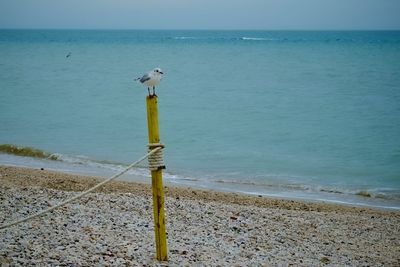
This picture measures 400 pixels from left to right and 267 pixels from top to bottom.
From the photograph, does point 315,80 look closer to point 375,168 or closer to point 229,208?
point 375,168

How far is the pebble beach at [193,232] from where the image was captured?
6.44m

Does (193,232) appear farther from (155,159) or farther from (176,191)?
(176,191)

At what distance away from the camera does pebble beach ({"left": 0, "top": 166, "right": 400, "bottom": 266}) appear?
6438 mm

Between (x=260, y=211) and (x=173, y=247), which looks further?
(x=260, y=211)

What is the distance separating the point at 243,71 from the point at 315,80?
9.07m

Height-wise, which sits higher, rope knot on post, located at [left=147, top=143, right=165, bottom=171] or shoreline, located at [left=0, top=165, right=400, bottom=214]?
rope knot on post, located at [left=147, top=143, right=165, bottom=171]

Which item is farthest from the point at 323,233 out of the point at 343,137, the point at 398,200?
the point at 343,137

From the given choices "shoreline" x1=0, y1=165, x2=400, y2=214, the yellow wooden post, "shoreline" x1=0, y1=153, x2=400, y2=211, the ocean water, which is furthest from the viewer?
the ocean water

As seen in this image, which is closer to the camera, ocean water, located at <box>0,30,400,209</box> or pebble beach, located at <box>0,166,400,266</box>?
pebble beach, located at <box>0,166,400,266</box>

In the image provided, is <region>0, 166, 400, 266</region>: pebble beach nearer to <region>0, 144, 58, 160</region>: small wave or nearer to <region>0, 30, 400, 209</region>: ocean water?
<region>0, 30, 400, 209</region>: ocean water

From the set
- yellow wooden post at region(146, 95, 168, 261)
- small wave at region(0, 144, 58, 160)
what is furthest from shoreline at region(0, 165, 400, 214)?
yellow wooden post at region(146, 95, 168, 261)

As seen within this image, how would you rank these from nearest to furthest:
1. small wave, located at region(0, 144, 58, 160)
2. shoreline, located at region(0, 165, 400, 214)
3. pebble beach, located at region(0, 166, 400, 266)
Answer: pebble beach, located at region(0, 166, 400, 266)
shoreline, located at region(0, 165, 400, 214)
small wave, located at region(0, 144, 58, 160)

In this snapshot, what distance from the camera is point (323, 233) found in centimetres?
884

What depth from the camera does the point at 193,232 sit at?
25.7 feet
